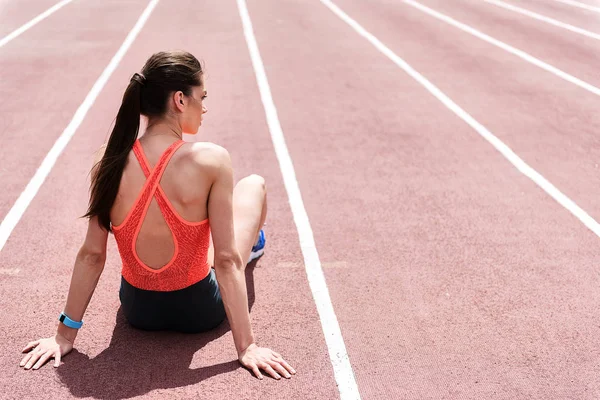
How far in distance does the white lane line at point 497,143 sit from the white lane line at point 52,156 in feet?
15.9

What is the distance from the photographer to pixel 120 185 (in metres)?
3.39

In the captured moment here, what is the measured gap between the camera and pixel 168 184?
11.0 feet

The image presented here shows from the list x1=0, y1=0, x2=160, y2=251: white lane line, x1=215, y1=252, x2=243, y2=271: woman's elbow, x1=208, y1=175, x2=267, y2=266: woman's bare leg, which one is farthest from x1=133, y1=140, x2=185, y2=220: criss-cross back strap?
x1=0, y1=0, x2=160, y2=251: white lane line

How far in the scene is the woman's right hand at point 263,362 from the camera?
3613mm

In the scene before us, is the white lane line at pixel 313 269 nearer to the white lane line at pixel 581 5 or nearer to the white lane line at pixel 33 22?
the white lane line at pixel 33 22

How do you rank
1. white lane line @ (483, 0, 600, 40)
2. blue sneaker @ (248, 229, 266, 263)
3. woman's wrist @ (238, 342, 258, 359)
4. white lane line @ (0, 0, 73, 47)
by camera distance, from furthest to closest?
white lane line @ (483, 0, 600, 40) < white lane line @ (0, 0, 73, 47) < blue sneaker @ (248, 229, 266, 263) < woman's wrist @ (238, 342, 258, 359)

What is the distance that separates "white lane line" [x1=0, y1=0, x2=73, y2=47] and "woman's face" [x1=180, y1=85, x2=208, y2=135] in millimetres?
9673

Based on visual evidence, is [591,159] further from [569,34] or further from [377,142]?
[569,34]

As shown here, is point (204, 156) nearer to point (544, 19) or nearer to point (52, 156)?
point (52, 156)

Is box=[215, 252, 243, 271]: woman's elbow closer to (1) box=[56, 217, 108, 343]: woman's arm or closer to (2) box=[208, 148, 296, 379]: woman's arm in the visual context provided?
(2) box=[208, 148, 296, 379]: woman's arm

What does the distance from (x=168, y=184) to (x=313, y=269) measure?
1884 mm

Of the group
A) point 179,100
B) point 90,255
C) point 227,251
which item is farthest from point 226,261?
point 179,100

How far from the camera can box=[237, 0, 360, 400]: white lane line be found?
3754 millimetres

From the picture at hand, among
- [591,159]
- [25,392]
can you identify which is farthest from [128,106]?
[591,159]
